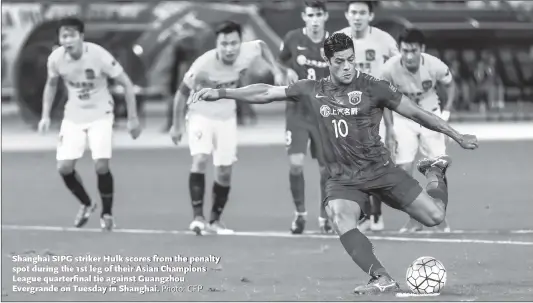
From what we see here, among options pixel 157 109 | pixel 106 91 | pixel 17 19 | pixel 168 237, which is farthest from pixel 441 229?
pixel 157 109

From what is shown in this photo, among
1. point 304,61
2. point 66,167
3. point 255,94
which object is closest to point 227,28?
point 304,61

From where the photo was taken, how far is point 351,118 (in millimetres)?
9938

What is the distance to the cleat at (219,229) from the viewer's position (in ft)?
44.9

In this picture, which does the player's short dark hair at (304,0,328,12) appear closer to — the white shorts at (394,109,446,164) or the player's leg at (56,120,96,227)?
the white shorts at (394,109,446,164)

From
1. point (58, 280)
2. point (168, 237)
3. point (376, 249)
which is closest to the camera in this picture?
point (58, 280)

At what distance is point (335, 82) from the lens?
9922 mm

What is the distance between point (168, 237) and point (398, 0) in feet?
76.4

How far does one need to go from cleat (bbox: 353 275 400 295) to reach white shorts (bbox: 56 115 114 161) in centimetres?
518

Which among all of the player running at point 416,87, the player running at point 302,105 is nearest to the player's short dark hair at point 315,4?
the player running at point 302,105

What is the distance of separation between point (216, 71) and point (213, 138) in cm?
74

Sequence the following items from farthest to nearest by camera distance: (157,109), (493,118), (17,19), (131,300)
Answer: (157,109), (17,19), (493,118), (131,300)

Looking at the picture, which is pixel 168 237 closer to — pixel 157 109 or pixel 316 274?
pixel 316 274

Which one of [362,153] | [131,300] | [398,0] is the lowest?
[131,300]

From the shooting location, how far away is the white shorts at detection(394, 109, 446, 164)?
13.8 m
